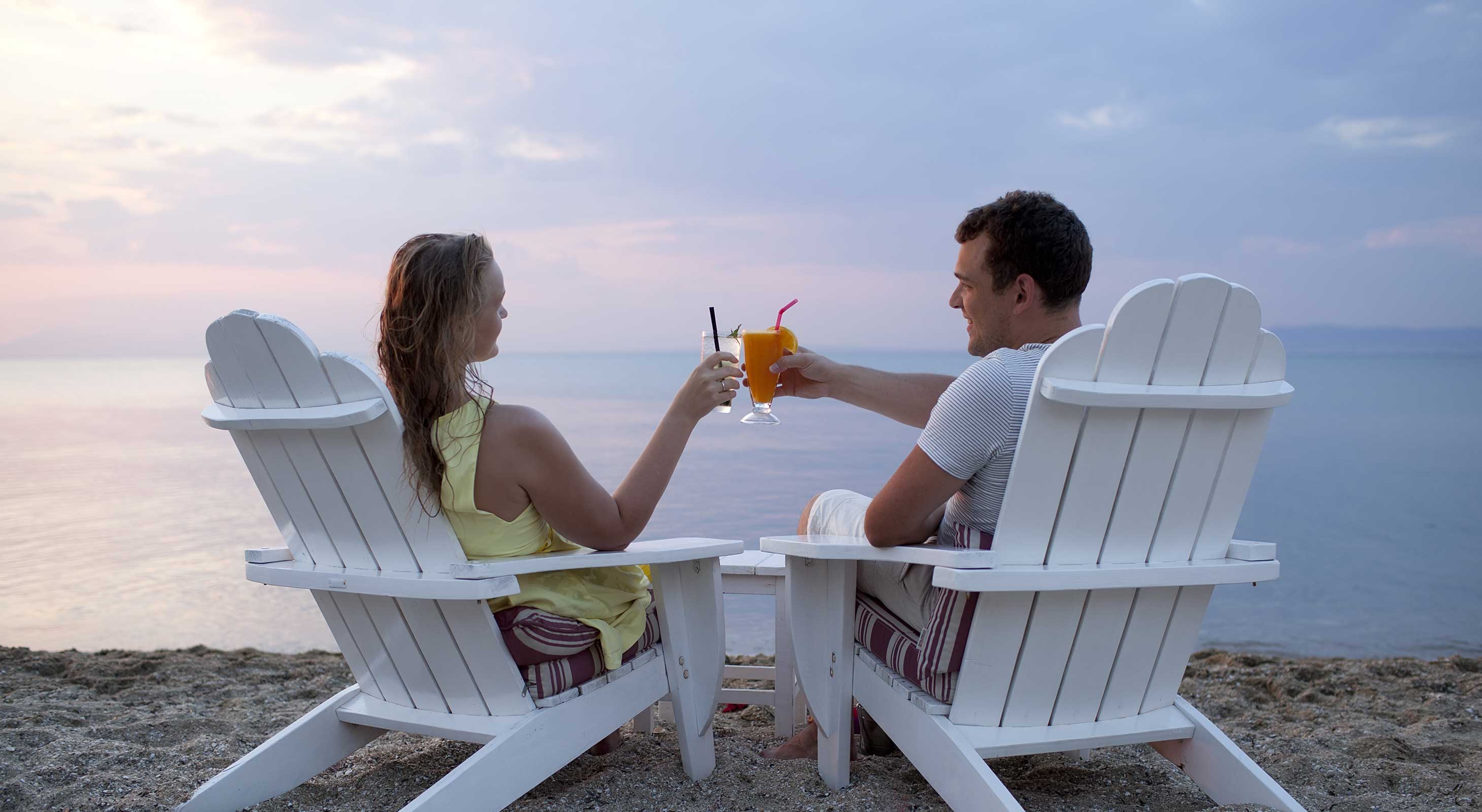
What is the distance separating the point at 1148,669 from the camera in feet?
6.04

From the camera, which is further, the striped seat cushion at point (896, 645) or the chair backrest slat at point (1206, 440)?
the striped seat cushion at point (896, 645)

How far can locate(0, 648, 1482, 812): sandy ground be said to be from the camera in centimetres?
205

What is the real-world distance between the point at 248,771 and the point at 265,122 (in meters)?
13.6

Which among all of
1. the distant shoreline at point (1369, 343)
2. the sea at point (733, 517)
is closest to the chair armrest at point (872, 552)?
the sea at point (733, 517)

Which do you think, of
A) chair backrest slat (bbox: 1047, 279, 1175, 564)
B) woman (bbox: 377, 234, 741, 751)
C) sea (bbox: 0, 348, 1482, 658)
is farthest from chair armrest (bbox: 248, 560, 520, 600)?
sea (bbox: 0, 348, 1482, 658)

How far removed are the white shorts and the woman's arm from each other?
426 mm

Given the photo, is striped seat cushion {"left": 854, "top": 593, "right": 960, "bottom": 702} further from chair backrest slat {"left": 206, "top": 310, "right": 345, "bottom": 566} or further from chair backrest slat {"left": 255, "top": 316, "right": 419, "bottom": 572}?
chair backrest slat {"left": 206, "top": 310, "right": 345, "bottom": 566}

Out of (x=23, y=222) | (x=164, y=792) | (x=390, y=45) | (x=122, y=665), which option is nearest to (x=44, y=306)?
(x=23, y=222)

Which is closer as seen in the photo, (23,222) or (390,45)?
(390,45)

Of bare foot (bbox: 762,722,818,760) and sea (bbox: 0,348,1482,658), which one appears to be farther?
sea (bbox: 0,348,1482,658)

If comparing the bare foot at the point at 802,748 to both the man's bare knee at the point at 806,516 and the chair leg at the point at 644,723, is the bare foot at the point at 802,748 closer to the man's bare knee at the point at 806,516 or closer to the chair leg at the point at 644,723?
the chair leg at the point at 644,723

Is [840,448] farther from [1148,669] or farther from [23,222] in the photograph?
[23,222]

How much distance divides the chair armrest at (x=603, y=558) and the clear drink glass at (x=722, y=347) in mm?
317

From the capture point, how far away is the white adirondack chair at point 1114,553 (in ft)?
5.06
